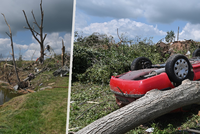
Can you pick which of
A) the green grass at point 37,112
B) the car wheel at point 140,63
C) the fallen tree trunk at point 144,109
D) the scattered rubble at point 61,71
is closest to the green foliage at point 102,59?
the car wheel at point 140,63

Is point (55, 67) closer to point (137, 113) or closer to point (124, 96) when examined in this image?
point (124, 96)

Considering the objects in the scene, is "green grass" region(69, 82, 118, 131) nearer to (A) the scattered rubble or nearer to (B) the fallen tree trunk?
(A) the scattered rubble

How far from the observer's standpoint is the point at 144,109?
221 centimetres

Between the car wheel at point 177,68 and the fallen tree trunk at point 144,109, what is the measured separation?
0.47 ft

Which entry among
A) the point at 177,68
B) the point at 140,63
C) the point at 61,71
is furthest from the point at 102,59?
the point at 177,68

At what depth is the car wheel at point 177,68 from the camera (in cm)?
264

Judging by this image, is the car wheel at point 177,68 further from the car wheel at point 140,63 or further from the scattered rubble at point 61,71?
the scattered rubble at point 61,71

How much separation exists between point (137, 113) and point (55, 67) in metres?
1.56

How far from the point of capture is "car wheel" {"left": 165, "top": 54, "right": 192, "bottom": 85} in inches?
104

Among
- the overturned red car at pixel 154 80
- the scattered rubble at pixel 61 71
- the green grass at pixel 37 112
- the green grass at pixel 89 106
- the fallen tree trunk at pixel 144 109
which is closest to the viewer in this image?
the fallen tree trunk at pixel 144 109

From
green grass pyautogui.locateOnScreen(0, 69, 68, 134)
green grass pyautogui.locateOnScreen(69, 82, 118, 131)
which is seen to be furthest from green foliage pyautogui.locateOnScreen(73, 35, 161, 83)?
green grass pyautogui.locateOnScreen(0, 69, 68, 134)

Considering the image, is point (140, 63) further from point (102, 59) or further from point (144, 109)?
point (102, 59)

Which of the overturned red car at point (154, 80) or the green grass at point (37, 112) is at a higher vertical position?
the overturned red car at point (154, 80)

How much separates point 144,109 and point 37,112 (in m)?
1.51
